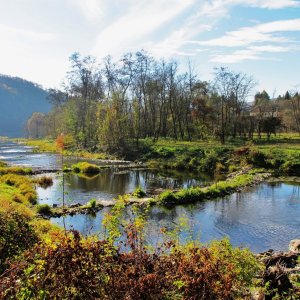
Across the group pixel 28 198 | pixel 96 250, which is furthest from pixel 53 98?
pixel 96 250

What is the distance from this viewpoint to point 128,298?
17.5 feet

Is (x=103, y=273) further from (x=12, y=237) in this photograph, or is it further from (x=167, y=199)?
(x=167, y=199)

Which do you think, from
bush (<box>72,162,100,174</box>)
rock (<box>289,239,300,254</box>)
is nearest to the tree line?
bush (<box>72,162,100,174</box>)

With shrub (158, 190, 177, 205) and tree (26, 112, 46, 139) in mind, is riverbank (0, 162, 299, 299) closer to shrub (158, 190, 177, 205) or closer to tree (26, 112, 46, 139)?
shrub (158, 190, 177, 205)

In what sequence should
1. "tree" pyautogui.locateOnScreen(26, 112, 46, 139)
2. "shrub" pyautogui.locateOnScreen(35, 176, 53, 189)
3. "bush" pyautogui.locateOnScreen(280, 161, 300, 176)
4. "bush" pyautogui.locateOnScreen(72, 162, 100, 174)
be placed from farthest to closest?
"tree" pyautogui.locateOnScreen(26, 112, 46, 139) → "bush" pyautogui.locateOnScreen(72, 162, 100, 174) → "bush" pyautogui.locateOnScreen(280, 161, 300, 176) → "shrub" pyautogui.locateOnScreen(35, 176, 53, 189)

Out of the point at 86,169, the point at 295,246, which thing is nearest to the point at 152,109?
the point at 86,169

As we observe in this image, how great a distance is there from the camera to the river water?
62.7 feet

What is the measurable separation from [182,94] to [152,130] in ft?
30.1

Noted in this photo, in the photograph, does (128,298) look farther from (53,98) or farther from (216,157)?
(53,98)

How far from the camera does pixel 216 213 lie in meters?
23.8

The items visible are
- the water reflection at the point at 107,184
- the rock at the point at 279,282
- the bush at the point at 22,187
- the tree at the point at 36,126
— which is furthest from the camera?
the tree at the point at 36,126

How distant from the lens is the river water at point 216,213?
19.1m

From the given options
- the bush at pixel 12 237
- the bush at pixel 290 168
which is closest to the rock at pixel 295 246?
the bush at pixel 12 237

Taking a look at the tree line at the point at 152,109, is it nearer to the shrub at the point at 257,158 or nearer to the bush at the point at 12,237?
the shrub at the point at 257,158
